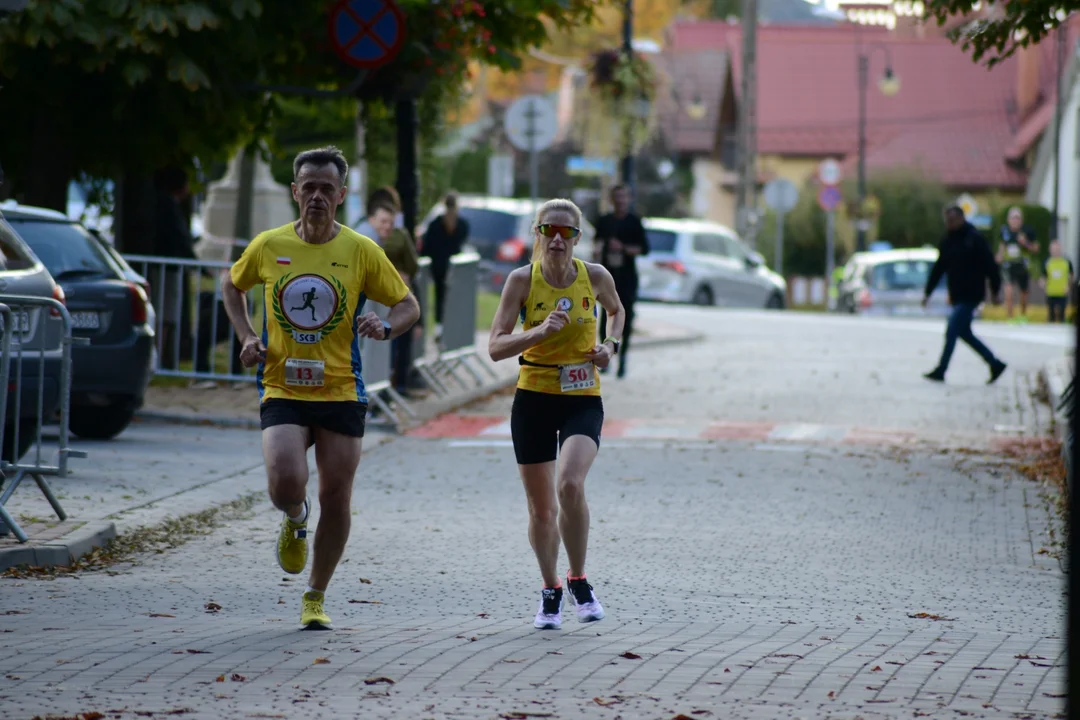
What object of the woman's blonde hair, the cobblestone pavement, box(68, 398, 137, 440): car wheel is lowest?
the cobblestone pavement

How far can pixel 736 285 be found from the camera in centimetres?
3878

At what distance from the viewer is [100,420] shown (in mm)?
13461

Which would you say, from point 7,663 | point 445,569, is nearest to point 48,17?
point 445,569

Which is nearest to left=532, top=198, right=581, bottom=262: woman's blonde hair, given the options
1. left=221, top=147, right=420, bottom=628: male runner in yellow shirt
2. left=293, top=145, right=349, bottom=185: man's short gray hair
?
left=221, top=147, right=420, bottom=628: male runner in yellow shirt

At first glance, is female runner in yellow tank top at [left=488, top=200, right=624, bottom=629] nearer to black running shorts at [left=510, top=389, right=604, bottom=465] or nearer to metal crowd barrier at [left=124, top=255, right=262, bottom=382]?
black running shorts at [left=510, top=389, right=604, bottom=465]

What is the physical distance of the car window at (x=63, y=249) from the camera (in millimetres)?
13016

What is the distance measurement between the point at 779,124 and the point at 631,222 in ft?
167

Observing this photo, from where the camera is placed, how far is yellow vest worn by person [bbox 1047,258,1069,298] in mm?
33906

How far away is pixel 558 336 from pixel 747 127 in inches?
1536

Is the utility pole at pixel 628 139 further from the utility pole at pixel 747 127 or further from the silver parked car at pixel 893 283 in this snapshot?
the utility pole at pixel 747 127

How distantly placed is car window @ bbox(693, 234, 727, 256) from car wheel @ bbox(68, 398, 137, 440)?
975 inches

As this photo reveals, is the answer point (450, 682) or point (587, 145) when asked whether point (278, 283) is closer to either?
point (450, 682)

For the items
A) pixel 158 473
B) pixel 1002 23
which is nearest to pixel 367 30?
pixel 158 473

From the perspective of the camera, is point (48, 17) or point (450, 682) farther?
point (48, 17)
